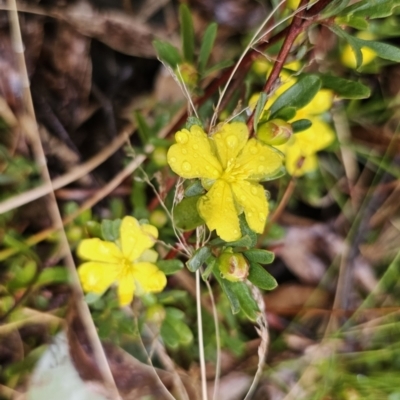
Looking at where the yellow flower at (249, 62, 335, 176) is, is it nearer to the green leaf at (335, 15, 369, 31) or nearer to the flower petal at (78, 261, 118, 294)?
the green leaf at (335, 15, 369, 31)

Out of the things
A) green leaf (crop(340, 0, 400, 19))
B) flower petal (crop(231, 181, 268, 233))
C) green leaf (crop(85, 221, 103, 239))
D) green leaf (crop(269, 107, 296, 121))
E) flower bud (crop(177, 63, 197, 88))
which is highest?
green leaf (crop(340, 0, 400, 19))

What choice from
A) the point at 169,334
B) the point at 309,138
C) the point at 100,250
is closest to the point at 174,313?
the point at 169,334


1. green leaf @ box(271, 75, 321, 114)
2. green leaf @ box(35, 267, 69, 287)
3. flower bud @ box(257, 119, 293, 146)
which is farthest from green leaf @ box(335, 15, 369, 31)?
green leaf @ box(35, 267, 69, 287)

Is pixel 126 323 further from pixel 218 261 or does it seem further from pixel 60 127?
pixel 60 127

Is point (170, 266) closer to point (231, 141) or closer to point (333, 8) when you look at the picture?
point (231, 141)

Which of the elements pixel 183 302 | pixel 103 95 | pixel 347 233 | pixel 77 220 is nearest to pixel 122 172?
pixel 77 220

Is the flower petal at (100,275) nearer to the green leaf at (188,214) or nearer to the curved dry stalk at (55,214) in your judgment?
the curved dry stalk at (55,214)
